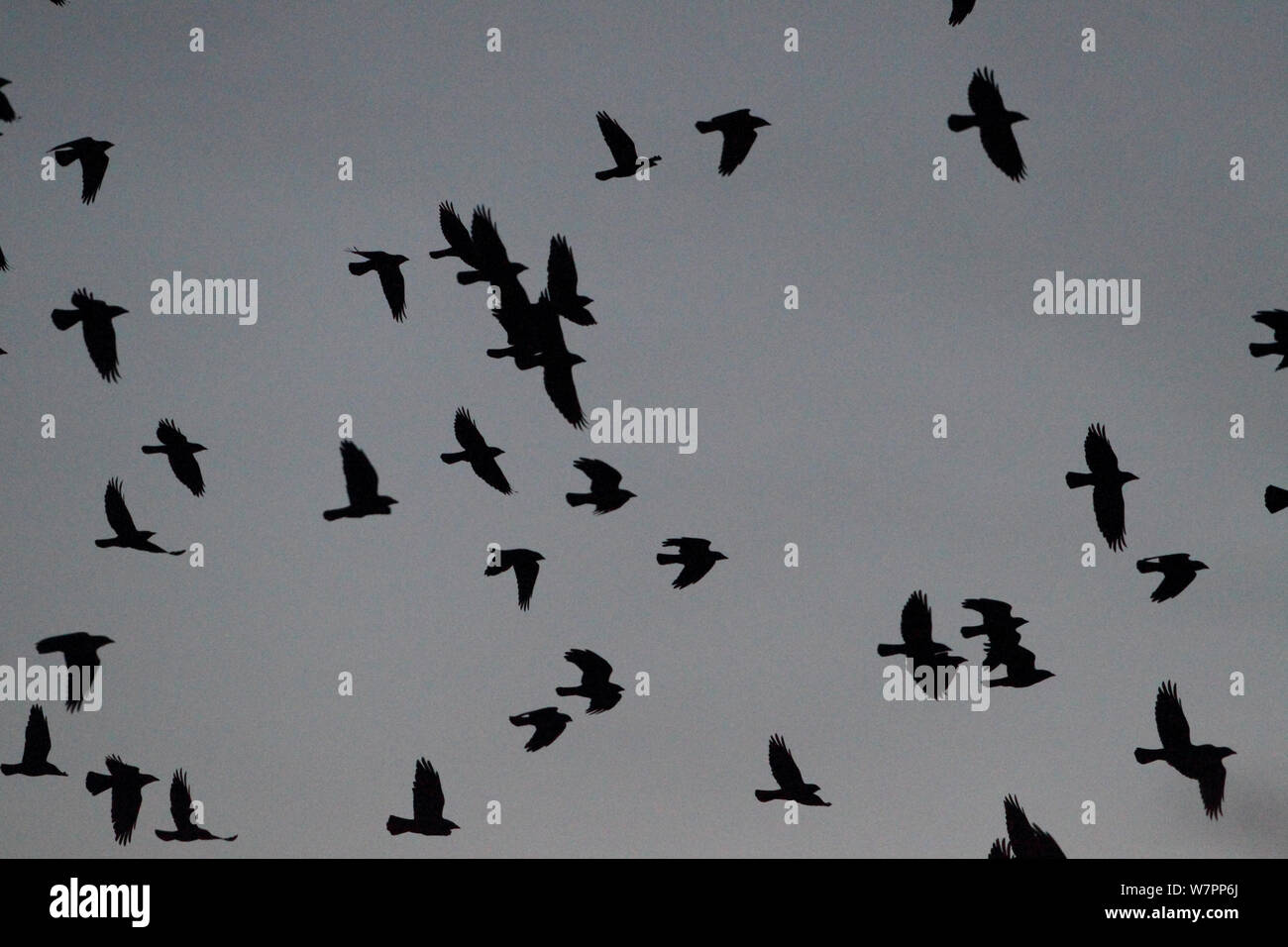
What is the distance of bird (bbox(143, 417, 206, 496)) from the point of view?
16.5 metres

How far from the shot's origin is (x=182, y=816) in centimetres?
1733

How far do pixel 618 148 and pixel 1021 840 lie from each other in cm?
787

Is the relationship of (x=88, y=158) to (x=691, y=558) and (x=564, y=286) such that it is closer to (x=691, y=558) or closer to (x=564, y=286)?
(x=564, y=286)

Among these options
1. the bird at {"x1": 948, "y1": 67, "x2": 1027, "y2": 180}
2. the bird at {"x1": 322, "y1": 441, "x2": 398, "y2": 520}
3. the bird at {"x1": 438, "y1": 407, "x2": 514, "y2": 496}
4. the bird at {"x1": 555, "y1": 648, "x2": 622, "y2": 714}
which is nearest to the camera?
the bird at {"x1": 322, "y1": 441, "x2": 398, "y2": 520}

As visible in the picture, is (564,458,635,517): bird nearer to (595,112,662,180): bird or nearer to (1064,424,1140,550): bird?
(595,112,662,180): bird

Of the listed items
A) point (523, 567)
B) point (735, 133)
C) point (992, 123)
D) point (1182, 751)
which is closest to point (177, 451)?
point (523, 567)

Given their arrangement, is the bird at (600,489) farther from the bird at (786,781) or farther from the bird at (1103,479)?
the bird at (1103,479)

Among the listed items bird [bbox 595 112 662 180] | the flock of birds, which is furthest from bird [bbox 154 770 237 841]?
bird [bbox 595 112 662 180]

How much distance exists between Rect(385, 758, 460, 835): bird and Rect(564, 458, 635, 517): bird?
327 centimetres

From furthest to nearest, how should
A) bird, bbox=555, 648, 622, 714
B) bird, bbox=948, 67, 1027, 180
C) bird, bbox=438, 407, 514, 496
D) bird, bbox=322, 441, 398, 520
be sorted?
1. bird, bbox=555, 648, 622, 714
2. bird, bbox=438, 407, 514, 496
3. bird, bbox=948, 67, 1027, 180
4. bird, bbox=322, 441, 398, 520
